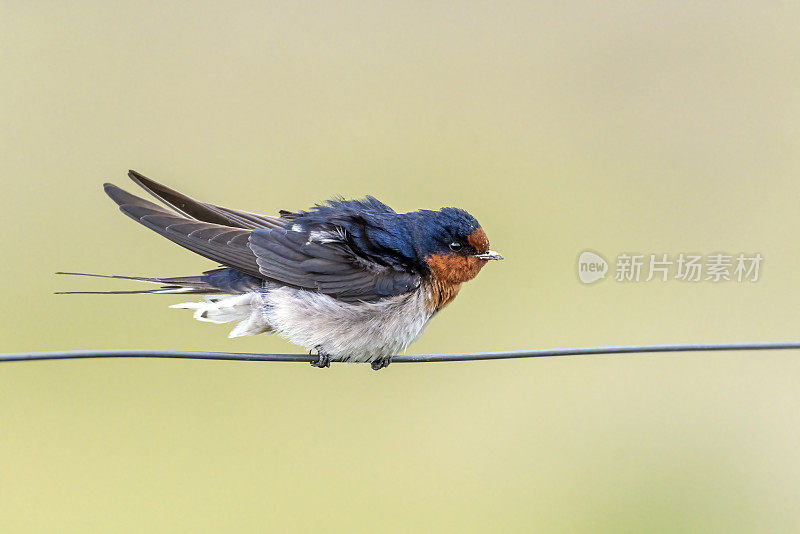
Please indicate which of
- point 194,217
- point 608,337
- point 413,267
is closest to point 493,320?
point 608,337

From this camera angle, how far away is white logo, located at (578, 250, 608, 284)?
17.8ft

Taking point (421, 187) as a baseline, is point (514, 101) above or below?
above

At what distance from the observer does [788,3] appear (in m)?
7.73

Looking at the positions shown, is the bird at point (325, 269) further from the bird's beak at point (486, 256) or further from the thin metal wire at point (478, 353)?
the thin metal wire at point (478, 353)

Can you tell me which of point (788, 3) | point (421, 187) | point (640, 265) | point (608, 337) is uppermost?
point (788, 3)

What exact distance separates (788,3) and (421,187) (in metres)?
4.46

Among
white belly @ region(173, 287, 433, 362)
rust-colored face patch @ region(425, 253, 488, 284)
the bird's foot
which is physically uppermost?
rust-colored face patch @ region(425, 253, 488, 284)

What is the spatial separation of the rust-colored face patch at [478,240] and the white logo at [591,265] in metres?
2.33

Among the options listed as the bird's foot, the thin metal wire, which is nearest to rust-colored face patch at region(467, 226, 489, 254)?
the bird's foot

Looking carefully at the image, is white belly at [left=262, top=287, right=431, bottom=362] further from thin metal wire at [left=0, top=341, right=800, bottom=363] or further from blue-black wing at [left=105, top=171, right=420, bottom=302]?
thin metal wire at [left=0, top=341, right=800, bottom=363]

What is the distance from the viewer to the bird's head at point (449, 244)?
10.6 feet

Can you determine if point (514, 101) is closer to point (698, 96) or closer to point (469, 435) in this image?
point (698, 96)
